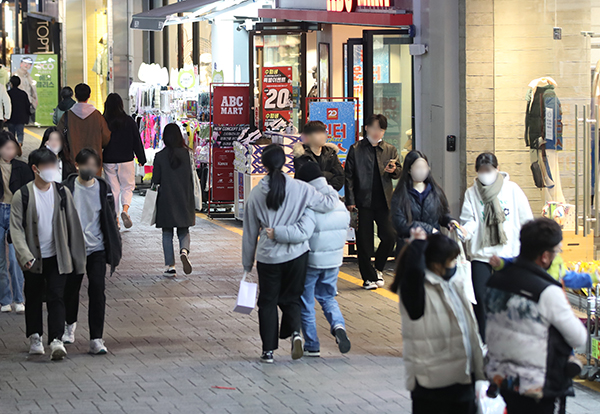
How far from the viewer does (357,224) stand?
10289 millimetres

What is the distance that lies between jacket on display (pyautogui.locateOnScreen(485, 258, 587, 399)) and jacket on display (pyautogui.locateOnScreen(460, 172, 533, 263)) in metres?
2.98

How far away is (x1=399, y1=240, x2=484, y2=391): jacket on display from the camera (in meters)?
4.41

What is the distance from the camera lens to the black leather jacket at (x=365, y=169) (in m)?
10.0

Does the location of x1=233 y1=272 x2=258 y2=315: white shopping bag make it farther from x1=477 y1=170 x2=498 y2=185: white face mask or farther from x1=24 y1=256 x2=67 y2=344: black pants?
x1=477 y1=170 x2=498 y2=185: white face mask

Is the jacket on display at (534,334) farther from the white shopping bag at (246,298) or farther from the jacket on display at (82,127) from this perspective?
the jacket on display at (82,127)

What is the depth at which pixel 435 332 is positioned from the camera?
14.6 ft

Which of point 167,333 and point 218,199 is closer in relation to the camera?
point 167,333

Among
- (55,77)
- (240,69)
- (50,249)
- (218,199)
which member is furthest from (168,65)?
(50,249)

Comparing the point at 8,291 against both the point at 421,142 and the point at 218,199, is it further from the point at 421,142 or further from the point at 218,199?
the point at 218,199

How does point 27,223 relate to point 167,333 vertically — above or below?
above

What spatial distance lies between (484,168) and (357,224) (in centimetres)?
312

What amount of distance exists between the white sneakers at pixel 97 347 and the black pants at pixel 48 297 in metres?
0.26

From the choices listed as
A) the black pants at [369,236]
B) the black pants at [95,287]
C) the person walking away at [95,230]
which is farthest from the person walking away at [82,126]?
the black pants at [95,287]

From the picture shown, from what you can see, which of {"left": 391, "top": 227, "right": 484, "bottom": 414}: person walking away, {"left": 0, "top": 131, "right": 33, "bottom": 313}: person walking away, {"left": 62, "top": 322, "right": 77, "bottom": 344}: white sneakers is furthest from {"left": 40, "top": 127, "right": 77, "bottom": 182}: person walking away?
{"left": 391, "top": 227, "right": 484, "bottom": 414}: person walking away
